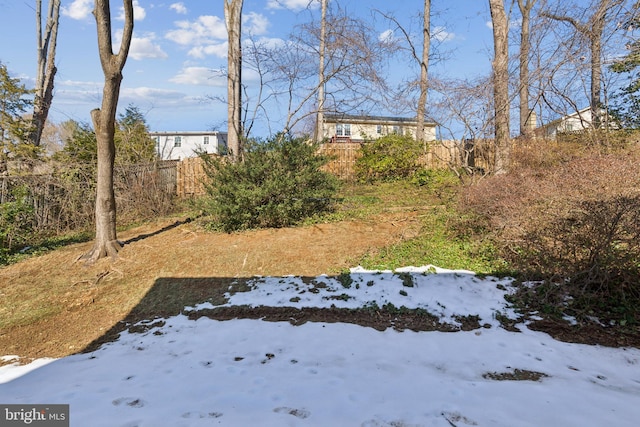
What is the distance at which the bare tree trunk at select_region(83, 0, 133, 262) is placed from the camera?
6070 mm

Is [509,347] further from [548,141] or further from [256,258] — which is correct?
[548,141]

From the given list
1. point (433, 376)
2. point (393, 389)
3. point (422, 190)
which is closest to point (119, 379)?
point (393, 389)

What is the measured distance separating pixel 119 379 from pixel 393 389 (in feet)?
7.56

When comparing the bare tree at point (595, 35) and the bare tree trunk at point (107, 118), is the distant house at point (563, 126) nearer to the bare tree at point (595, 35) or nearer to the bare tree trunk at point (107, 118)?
the bare tree at point (595, 35)

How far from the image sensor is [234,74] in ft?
30.9

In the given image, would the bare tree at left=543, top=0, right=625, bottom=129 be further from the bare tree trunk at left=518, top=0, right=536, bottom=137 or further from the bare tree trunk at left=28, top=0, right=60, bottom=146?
the bare tree trunk at left=28, top=0, right=60, bottom=146

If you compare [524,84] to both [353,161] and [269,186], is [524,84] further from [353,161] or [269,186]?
[353,161]

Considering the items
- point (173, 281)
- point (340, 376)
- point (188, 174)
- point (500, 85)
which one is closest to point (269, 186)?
point (173, 281)

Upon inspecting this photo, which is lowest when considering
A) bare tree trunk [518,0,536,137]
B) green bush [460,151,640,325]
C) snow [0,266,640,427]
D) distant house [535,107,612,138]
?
snow [0,266,640,427]

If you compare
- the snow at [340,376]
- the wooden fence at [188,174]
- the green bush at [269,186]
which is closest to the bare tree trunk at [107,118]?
the green bush at [269,186]

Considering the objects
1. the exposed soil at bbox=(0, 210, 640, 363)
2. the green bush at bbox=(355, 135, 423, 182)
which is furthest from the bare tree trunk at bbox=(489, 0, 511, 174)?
the green bush at bbox=(355, 135, 423, 182)

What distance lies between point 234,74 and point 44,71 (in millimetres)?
9138

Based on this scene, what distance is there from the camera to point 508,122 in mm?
8633

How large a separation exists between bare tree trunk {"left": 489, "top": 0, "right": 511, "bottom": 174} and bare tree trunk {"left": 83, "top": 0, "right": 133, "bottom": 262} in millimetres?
7903
